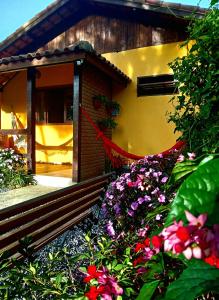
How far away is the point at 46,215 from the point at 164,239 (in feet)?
6.85

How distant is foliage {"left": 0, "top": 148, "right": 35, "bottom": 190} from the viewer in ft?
20.2

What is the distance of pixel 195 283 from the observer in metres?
Result: 0.67

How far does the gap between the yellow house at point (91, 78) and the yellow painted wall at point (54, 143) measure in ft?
0.11

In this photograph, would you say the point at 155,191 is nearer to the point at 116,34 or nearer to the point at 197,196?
the point at 197,196

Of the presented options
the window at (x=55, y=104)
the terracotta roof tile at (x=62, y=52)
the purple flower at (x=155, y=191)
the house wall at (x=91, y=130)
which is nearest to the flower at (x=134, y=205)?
the purple flower at (x=155, y=191)

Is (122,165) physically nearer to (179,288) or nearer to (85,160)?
(85,160)

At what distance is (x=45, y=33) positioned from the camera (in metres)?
9.72

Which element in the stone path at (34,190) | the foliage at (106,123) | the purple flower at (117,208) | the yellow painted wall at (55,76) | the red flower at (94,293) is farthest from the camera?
the yellow painted wall at (55,76)

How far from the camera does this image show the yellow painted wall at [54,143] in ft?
29.3

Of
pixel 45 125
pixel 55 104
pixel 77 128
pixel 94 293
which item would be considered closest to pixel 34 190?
pixel 77 128

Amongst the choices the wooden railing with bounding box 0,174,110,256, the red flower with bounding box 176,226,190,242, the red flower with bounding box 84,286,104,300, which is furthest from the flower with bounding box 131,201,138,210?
the red flower with bounding box 176,226,190,242

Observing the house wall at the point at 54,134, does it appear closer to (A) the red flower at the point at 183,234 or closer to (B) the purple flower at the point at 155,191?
(B) the purple flower at the point at 155,191

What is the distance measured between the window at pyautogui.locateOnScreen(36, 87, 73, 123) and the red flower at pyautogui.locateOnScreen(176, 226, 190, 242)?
8.46m

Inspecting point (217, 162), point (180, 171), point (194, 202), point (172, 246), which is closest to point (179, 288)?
point (172, 246)
